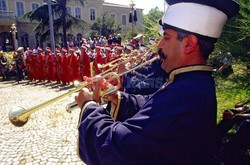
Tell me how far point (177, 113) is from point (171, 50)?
43 centimetres

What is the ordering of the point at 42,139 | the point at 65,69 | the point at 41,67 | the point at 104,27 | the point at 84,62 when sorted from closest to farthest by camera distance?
Answer: the point at 42,139 → the point at 84,62 → the point at 65,69 → the point at 41,67 → the point at 104,27

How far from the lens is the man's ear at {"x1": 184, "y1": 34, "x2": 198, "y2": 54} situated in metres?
1.53

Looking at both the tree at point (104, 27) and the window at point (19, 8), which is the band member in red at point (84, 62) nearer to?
the tree at point (104, 27)

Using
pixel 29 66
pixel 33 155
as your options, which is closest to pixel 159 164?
pixel 33 155

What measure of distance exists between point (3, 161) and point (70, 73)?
770 cm

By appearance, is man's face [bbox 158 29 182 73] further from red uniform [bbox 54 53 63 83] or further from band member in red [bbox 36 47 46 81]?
band member in red [bbox 36 47 46 81]

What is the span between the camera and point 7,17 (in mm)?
37688

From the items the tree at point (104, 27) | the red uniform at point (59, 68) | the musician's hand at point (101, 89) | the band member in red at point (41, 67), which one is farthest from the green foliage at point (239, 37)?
the tree at point (104, 27)

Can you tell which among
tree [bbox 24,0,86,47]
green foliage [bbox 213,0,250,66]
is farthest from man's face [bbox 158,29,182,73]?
tree [bbox 24,0,86,47]

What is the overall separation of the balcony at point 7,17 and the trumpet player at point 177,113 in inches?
1593

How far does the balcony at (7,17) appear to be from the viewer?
37250 mm

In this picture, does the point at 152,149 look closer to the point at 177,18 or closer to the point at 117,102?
the point at 177,18

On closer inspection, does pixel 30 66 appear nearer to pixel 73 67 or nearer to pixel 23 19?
pixel 73 67

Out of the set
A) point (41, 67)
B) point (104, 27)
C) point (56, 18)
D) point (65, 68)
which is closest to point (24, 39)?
point (104, 27)
